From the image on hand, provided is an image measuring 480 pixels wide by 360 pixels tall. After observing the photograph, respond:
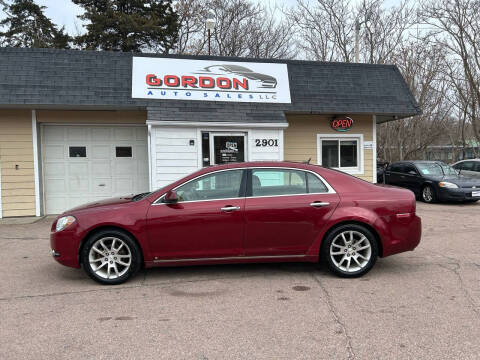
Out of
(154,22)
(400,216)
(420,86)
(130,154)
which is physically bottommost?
(400,216)

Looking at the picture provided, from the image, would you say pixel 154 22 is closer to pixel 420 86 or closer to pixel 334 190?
pixel 420 86

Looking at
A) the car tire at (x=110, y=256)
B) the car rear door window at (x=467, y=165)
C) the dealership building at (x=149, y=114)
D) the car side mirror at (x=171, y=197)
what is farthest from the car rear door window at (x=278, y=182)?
the car rear door window at (x=467, y=165)

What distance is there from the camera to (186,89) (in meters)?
10.3

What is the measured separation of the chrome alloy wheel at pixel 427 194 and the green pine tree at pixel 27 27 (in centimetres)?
2583

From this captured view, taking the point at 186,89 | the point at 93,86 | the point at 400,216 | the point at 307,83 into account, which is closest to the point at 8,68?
the point at 93,86

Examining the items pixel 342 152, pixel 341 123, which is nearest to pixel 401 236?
pixel 341 123

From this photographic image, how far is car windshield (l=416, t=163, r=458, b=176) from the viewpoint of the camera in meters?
12.9

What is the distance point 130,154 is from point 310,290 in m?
7.85

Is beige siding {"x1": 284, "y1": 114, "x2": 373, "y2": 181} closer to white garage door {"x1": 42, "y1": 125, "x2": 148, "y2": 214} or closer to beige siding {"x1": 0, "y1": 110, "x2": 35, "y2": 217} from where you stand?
white garage door {"x1": 42, "y1": 125, "x2": 148, "y2": 214}

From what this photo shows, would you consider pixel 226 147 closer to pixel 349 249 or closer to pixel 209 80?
pixel 209 80

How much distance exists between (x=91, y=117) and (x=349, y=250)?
8280 millimetres

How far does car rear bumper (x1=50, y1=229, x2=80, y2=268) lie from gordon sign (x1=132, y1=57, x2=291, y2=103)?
597 centimetres

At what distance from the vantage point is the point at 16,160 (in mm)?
9938

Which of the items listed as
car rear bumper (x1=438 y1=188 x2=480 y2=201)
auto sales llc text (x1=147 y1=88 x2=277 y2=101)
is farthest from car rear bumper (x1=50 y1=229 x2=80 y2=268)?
car rear bumper (x1=438 y1=188 x2=480 y2=201)
